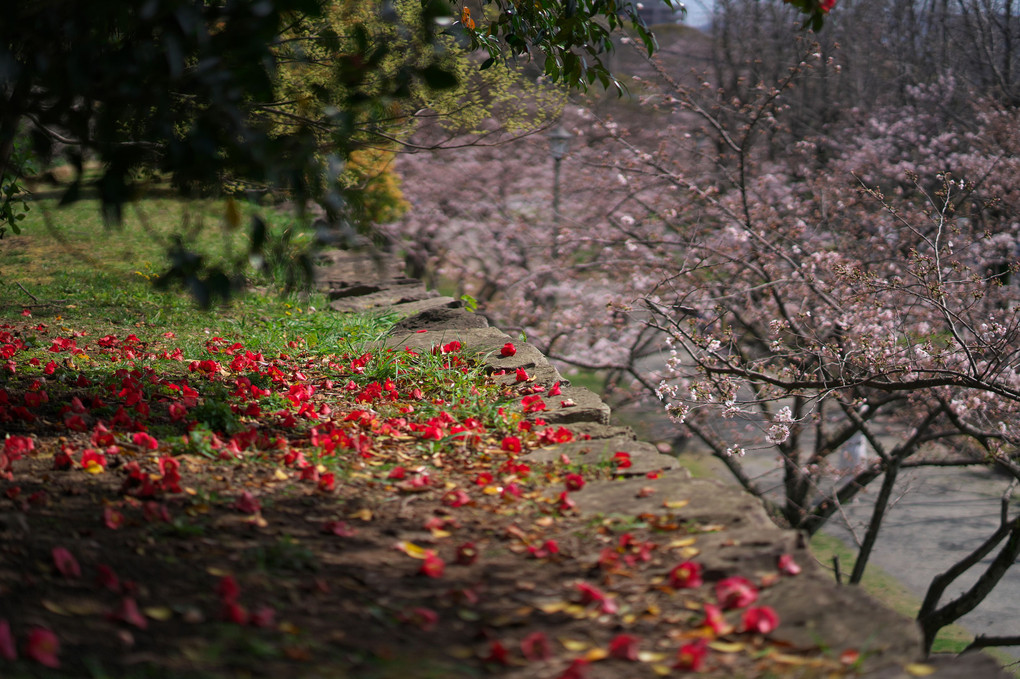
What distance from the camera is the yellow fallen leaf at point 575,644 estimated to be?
1.64 meters

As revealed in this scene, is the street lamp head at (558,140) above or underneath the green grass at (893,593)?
above

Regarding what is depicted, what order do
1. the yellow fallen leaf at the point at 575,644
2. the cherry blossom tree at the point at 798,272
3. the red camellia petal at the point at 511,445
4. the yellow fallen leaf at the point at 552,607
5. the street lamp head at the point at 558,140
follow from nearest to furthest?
the yellow fallen leaf at the point at 575,644
the yellow fallen leaf at the point at 552,607
the red camellia petal at the point at 511,445
the cherry blossom tree at the point at 798,272
the street lamp head at the point at 558,140

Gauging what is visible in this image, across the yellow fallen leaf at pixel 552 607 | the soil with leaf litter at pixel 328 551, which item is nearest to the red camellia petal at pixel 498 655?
the soil with leaf litter at pixel 328 551

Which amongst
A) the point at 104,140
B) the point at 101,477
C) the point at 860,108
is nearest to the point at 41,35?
the point at 104,140

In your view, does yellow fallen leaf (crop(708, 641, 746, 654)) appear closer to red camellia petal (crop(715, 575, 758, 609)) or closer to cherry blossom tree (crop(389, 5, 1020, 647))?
red camellia petal (crop(715, 575, 758, 609))

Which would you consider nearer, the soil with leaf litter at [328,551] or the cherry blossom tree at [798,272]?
the soil with leaf litter at [328,551]

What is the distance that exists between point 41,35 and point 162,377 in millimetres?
2079

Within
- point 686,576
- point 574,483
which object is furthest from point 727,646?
point 574,483

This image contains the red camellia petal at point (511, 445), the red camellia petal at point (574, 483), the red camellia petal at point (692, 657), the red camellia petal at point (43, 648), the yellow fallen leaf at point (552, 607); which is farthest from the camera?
the red camellia petal at point (511, 445)

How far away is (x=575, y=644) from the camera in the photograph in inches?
64.8

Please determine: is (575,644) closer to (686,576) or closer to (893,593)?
(686,576)

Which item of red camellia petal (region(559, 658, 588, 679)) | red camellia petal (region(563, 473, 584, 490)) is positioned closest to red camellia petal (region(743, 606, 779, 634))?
red camellia petal (region(559, 658, 588, 679))

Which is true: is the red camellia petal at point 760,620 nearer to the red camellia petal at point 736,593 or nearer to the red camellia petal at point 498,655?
the red camellia petal at point 736,593

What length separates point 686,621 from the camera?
1.75 metres
